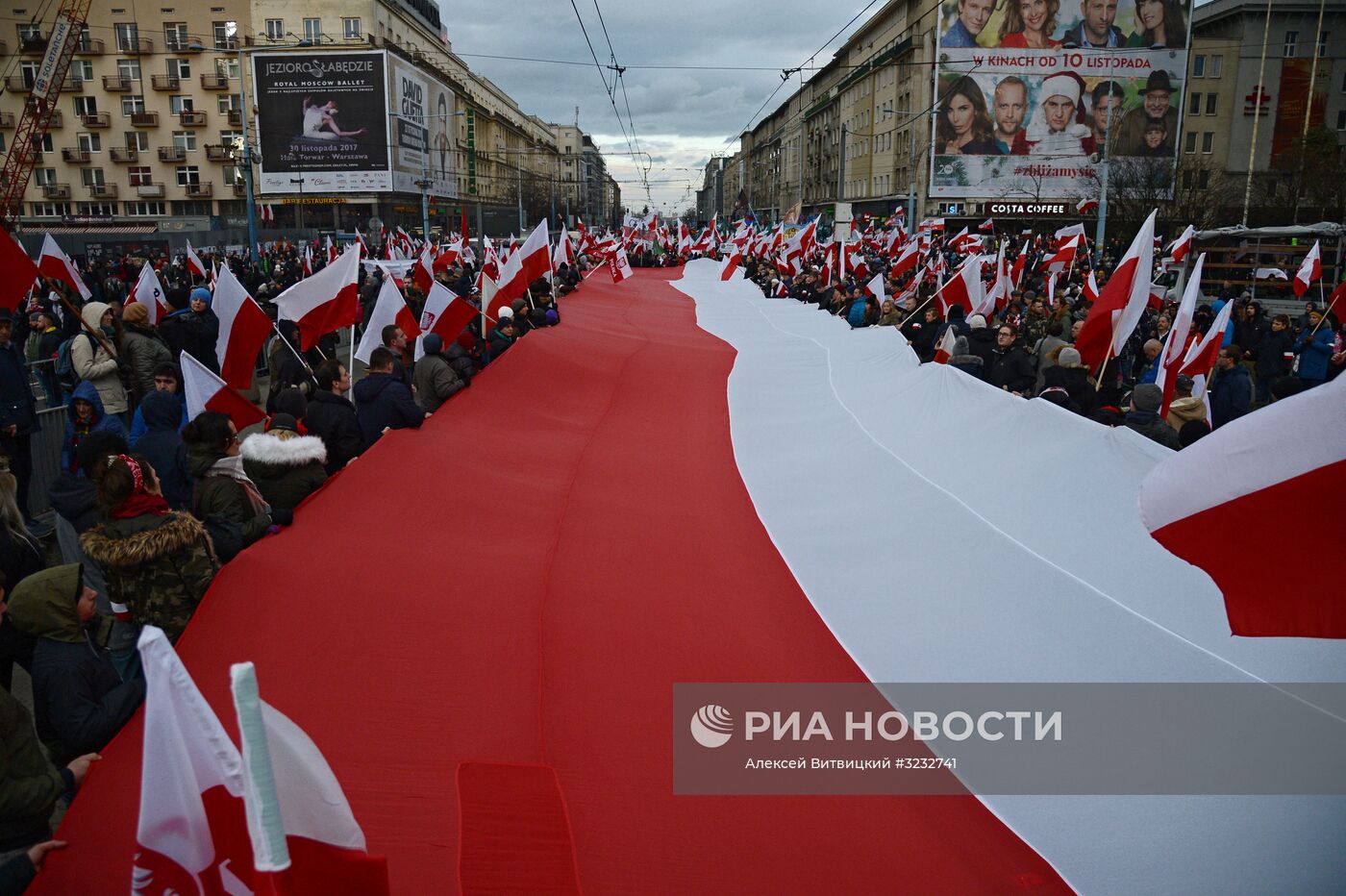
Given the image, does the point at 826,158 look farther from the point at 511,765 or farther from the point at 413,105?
the point at 511,765

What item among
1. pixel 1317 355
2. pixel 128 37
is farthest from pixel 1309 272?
pixel 128 37

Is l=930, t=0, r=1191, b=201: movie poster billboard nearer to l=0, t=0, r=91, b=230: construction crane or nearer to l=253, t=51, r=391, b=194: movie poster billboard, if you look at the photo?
l=253, t=51, r=391, b=194: movie poster billboard

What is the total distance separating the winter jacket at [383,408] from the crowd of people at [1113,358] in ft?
16.4

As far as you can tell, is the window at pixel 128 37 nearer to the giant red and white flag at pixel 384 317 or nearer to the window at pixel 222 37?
the window at pixel 222 37

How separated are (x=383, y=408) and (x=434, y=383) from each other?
4.05ft

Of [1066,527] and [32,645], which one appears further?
[1066,527]

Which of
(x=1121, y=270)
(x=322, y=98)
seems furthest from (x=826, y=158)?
(x=1121, y=270)

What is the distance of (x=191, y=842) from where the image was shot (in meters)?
2.15

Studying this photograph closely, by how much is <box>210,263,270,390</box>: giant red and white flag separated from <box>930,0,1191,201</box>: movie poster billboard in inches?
2332

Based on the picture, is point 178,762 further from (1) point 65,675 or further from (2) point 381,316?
(2) point 381,316

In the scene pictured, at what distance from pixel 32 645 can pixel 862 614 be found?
4.05 metres

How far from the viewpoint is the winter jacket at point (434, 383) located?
8914 millimetres

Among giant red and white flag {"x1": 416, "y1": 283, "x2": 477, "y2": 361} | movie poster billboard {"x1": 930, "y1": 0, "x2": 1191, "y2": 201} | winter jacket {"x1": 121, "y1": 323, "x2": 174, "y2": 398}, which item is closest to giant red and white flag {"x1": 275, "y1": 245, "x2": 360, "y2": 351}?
giant red and white flag {"x1": 416, "y1": 283, "x2": 477, "y2": 361}

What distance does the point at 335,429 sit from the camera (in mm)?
7445
